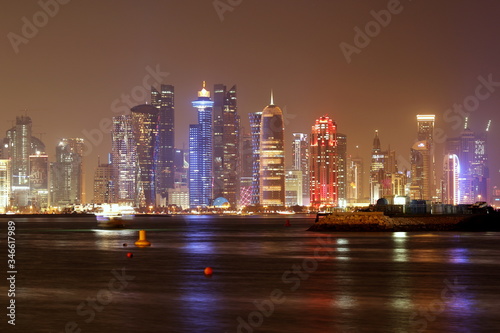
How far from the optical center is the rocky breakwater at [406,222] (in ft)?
371

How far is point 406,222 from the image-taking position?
381ft

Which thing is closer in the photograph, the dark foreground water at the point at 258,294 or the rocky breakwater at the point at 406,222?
the dark foreground water at the point at 258,294

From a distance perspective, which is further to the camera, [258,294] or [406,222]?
[406,222]

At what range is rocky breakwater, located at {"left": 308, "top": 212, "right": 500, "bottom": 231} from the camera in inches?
4449

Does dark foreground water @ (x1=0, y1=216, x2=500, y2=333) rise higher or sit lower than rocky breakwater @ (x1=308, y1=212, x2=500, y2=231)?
lower

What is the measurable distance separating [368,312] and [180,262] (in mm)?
25219

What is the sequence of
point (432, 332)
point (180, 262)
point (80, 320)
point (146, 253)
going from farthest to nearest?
point (146, 253) < point (180, 262) < point (80, 320) < point (432, 332)

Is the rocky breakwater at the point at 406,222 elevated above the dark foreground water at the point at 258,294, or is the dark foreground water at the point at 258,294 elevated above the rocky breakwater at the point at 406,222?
the rocky breakwater at the point at 406,222

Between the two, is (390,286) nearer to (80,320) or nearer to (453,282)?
(453,282)

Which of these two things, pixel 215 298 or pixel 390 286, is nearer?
pixel 215 298

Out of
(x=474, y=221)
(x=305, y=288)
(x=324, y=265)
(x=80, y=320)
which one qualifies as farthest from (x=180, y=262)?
(x=474, y=221)

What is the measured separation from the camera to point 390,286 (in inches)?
1346

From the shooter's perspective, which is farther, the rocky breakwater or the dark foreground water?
the rocky breakwater

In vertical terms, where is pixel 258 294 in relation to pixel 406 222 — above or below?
below
